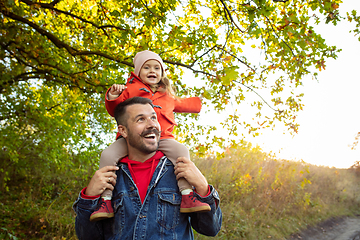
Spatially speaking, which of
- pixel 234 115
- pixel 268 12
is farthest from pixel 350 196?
pixel 268 12

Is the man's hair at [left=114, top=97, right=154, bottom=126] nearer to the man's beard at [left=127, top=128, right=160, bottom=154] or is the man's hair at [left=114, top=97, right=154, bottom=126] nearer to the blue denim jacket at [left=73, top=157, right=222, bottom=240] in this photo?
the man's beard at [left=127, top=128, right=160, bottom=154]

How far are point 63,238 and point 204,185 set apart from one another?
4442 mm

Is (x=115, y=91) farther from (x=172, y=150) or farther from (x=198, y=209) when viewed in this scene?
(x=198, y=209)

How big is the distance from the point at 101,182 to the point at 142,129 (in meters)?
0.47

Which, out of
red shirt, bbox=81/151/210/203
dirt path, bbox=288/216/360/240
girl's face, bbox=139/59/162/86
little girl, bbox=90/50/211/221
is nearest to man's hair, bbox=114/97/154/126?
little girl, bbox=90/50/211/221

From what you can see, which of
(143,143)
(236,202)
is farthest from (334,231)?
(143,143)

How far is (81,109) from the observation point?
6848 mm

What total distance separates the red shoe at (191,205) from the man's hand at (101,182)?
0.52 m

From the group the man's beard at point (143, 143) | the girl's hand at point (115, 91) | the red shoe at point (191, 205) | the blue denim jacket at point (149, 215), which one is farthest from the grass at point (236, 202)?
the girl's hand at point (115, 91)

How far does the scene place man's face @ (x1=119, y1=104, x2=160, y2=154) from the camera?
1775 millimetres

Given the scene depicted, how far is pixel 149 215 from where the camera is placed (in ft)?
5.44

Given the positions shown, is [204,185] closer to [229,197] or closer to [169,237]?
[169,237]

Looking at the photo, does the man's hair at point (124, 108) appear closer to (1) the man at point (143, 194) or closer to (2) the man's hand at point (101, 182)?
(1) the man at point (143, 194)

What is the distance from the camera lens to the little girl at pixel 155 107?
5.48 feet
